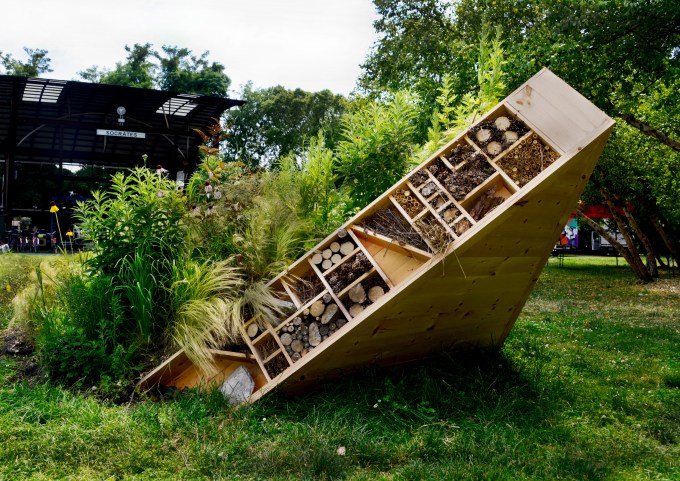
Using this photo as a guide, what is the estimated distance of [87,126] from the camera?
1970cm

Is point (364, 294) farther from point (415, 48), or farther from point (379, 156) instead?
point (415, 48)

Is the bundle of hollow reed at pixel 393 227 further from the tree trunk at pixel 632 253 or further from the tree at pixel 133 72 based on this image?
the tree at pixel 133 72

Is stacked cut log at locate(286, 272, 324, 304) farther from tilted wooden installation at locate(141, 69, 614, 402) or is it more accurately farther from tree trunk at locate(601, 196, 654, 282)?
tree trunk at locate(601, 196, 654, 282)

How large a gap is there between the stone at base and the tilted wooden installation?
62 millimetres

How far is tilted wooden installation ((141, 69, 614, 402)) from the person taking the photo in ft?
11.2

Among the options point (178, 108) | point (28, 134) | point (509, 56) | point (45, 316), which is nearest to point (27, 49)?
point (28, 134)

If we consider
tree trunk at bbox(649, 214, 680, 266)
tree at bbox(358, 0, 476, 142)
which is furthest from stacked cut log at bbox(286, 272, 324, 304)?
tree trunk at bbox(649, 214, 680, 266)

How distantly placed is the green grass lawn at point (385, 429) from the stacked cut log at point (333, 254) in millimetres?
809

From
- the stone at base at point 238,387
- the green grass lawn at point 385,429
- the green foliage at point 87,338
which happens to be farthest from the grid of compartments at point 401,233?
the green foliage at point 87,338

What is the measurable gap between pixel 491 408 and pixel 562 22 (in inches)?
279

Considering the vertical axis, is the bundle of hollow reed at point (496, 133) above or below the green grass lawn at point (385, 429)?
above

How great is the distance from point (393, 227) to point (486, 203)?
621 mm

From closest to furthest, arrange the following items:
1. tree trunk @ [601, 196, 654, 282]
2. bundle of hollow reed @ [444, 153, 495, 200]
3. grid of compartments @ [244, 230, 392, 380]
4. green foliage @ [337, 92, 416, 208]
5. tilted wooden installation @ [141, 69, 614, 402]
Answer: tilted wooden installation @ [141, 69, 614, 402]
bundle of hollow reed @ [444, 153, 495, 200]
grid of compartments @ [244, 230, 392, 380]
green foliage @ [337, 92, 416, 208]
tree trunk @ [601, 196, 654, 282]

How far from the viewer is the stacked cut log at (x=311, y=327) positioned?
3.74 meters
